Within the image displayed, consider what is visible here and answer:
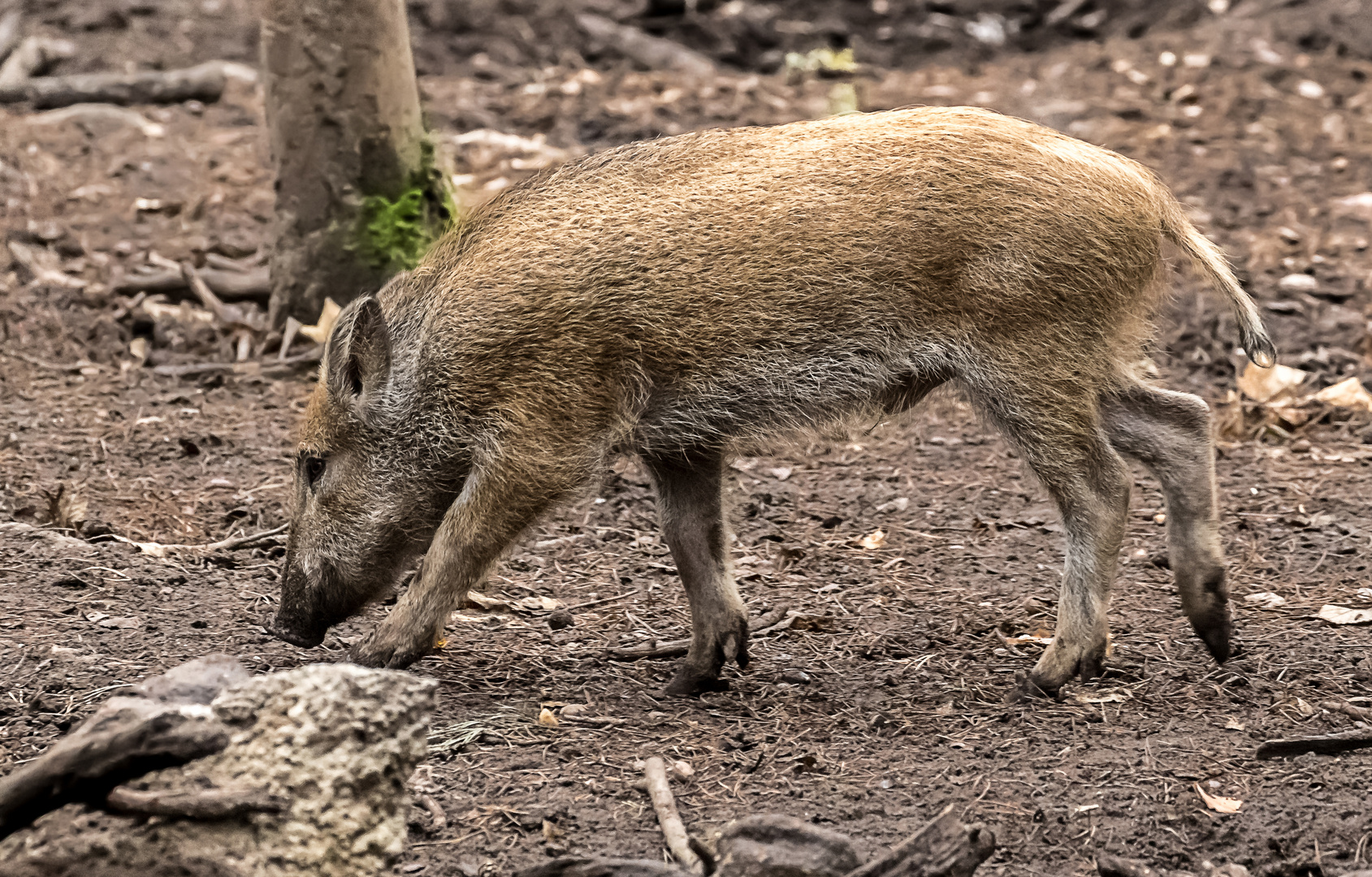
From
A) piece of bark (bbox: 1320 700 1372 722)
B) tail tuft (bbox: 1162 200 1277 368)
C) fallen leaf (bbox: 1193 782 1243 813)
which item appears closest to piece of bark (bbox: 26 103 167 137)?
tail tuft (bbox: 1162 200 1277 368)

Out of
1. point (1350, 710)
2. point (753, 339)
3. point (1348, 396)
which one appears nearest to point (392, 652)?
point (753, 339)

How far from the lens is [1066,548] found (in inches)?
185

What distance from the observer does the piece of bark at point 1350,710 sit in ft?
14.1

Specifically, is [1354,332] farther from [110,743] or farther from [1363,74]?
[110,743]

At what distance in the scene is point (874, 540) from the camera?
611 centimetres

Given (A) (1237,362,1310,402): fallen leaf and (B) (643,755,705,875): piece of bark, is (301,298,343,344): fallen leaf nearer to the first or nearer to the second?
(B) (643,755,705,875): piece of bark

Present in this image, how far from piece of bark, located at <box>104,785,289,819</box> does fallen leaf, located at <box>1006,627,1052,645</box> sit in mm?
2899

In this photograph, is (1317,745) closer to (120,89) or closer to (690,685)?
(690,685)

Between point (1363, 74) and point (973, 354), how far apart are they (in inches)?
347

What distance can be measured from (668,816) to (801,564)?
238 centimetres

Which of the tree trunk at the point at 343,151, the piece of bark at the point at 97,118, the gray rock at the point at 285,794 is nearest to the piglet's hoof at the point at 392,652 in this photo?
A: the gray rock at the point at 285,794

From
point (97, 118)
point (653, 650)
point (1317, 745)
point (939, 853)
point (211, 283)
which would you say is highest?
point (939, 853)

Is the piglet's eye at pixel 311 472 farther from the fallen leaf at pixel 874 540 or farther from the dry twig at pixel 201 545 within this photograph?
the fallen leaf at pixel 874 540

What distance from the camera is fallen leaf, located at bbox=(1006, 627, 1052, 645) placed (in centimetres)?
518
